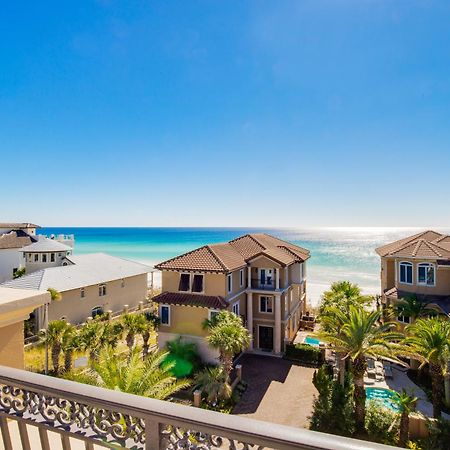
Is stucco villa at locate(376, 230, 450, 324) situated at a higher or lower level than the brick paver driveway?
higher

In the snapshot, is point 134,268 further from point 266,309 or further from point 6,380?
point 6,380

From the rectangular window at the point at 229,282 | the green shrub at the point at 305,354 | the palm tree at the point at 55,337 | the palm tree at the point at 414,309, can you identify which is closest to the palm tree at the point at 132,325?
the palm tree at the point at 55,337

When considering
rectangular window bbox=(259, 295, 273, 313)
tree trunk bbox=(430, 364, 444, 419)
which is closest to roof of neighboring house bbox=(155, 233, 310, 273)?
rectangular window bbox=(259, 295, 273, 313)

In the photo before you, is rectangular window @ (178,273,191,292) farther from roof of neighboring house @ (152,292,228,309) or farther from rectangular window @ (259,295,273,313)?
rectangular window @ (259,295,273,313)

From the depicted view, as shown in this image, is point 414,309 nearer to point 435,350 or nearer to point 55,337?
point 435,350

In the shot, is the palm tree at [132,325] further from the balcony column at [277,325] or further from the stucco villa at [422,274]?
the stucco villa at [422,274]
